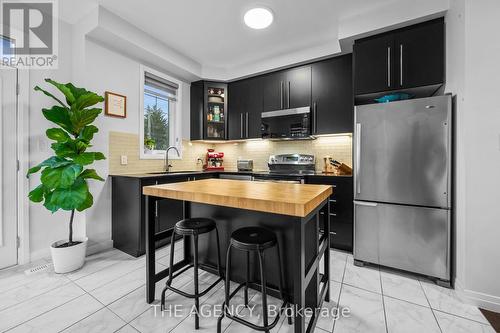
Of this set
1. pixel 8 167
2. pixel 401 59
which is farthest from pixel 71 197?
pixel 401 59

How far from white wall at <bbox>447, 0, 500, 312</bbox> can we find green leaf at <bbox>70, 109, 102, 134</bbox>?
3389mm

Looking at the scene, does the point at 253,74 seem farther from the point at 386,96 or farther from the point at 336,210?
the point at 336,210

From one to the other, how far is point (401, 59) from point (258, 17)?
164 centimetres

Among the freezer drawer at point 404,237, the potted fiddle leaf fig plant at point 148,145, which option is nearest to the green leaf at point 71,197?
the potted fiddle leaf fig plant at point 148,145

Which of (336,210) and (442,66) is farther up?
(442,66)

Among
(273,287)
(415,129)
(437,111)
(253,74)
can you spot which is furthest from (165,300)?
(253,74)

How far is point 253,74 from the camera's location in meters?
3.74

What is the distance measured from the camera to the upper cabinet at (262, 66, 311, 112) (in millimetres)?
3320

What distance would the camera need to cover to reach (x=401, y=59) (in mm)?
Answer: 2371

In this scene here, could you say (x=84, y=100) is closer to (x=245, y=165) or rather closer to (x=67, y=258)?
(x=67, y=258)

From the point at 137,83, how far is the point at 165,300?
2.84 m

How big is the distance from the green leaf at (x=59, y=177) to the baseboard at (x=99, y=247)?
1019 mm

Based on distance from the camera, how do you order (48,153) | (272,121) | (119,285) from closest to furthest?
(119,285)
(48,153)
(272,121)

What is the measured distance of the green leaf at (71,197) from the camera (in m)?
1.98
